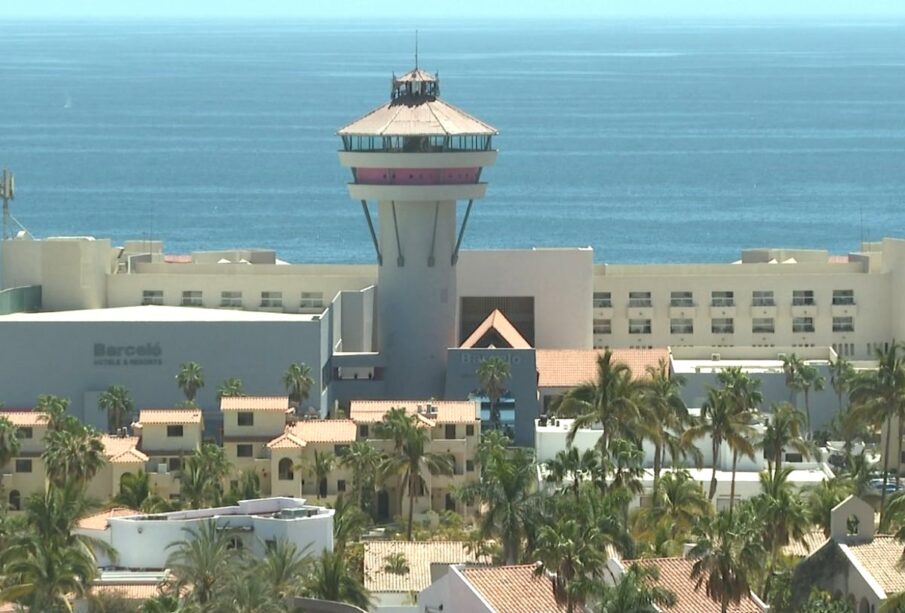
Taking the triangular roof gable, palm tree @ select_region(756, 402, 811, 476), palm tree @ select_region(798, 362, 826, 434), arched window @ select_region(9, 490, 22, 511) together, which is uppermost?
the triangular roof gable

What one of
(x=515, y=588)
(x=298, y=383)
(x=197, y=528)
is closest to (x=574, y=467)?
(x=197, y=528)

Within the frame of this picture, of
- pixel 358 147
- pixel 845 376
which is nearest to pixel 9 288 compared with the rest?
pixel 358 147

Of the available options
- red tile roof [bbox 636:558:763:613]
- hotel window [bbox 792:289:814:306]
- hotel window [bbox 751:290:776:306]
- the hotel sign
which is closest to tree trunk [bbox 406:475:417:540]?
the hotel sign

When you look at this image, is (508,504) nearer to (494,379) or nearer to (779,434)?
(779,434)

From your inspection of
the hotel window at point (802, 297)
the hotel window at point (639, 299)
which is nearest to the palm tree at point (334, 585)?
the hotel window at point (639, 299)

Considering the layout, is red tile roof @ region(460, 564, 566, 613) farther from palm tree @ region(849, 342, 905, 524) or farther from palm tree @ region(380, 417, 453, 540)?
palm tree @ region(380, 417, 453, 540)

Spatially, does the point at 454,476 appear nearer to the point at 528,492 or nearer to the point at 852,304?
the point at 528,492

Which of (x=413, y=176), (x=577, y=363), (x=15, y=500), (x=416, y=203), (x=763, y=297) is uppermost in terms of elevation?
(x=413, y=176)
